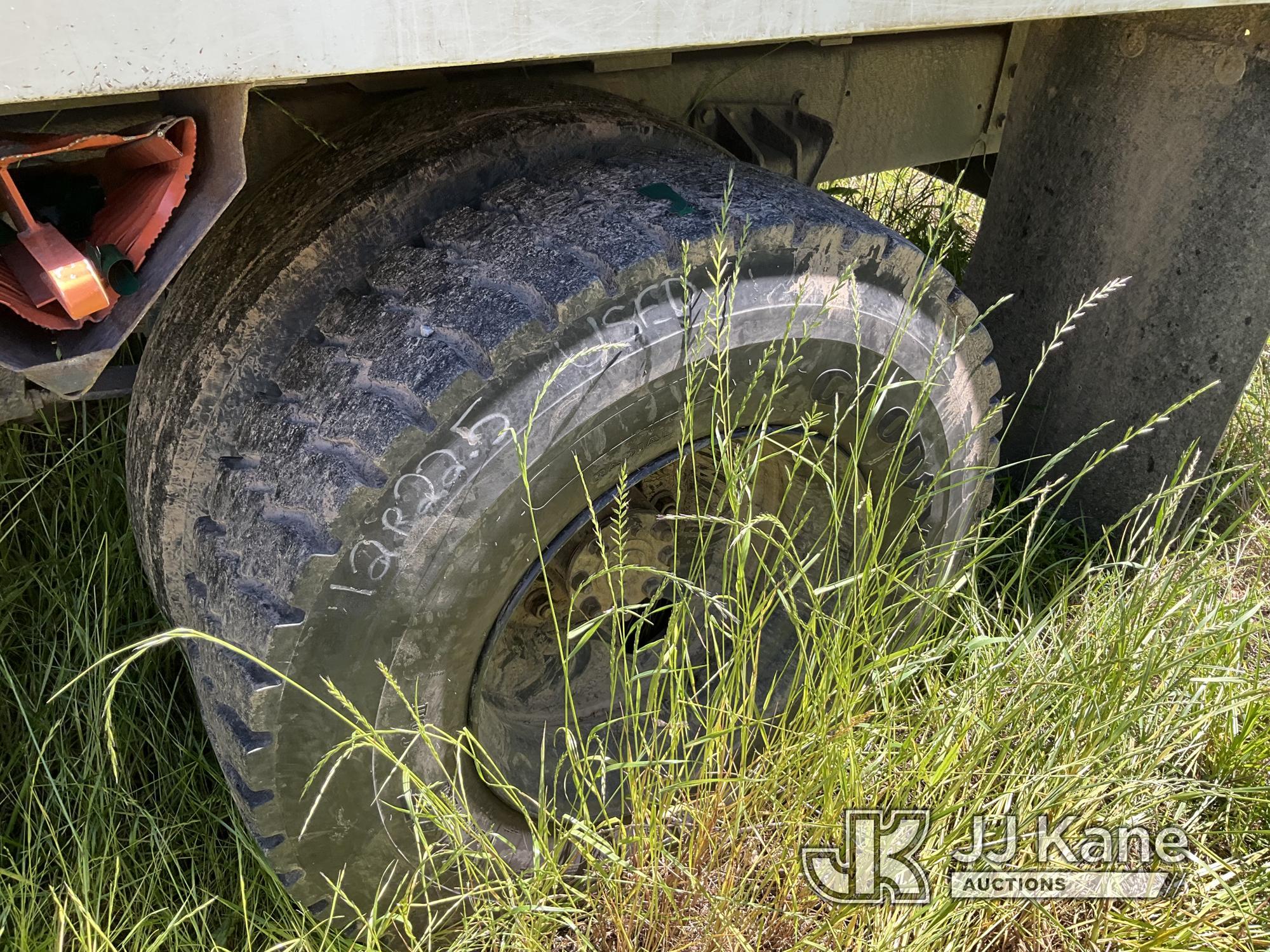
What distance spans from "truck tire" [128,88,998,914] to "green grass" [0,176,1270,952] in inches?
6.1

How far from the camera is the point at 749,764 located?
5.58 ft

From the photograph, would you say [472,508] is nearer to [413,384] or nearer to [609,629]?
[413,384]

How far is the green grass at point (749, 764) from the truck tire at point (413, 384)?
0.15 meters

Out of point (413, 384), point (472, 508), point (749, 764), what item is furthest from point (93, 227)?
point (749, 764)

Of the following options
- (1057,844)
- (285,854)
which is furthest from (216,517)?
(1057,844)

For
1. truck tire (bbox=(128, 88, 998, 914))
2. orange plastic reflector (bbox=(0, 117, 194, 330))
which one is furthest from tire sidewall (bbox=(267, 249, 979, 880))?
orange plastic reflector (bbox=(0, 117, 194, 330))

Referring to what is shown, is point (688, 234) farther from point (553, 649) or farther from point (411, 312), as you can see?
point (553, 649)

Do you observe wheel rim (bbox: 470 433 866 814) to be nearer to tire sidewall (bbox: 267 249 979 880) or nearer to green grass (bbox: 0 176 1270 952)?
green grass (bbox: 0 176 1270 952)

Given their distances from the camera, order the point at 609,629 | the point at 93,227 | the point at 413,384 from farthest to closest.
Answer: the point at 609,629 → the point at 413,384 → the point at 93,227

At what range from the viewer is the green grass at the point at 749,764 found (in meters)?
1.40

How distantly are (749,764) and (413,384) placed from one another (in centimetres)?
87

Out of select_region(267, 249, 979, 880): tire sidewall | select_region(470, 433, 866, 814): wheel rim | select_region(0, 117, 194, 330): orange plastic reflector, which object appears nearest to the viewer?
select_region(0, 117, 194, 330): orange plastic reflector

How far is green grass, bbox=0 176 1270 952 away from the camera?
4.60 ft

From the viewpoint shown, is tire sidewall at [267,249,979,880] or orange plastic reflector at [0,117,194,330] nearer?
orange plastic reflector at [0,117,194,330]
